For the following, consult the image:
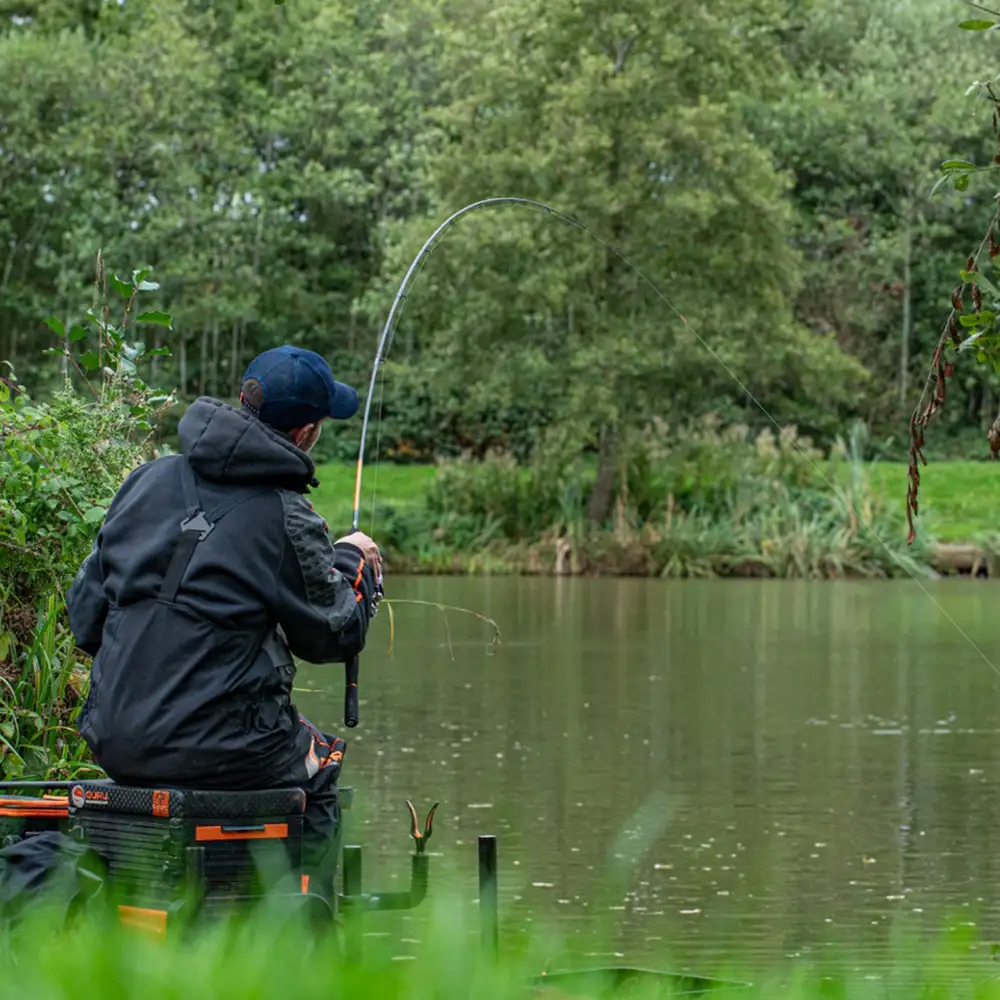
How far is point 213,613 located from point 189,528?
0.17 meters

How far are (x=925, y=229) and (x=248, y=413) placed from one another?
3595cm

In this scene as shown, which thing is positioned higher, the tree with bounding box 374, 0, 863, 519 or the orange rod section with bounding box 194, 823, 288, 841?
the tree with bounding box 374, 0, 863, 519

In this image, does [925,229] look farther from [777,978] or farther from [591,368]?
[777,978]

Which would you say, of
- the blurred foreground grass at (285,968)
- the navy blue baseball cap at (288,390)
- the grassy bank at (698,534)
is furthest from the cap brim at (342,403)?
the grassy bank at (698,534)

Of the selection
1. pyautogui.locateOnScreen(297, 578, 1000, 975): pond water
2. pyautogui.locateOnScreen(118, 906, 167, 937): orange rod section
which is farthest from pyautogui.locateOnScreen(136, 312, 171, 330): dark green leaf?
pyautogui.locateOnScreen(118, 906, 167, 937): orange rod section

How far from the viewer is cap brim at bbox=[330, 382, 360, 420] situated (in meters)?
4.34

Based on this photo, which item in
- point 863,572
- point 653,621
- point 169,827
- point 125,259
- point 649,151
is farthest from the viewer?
point 125,259

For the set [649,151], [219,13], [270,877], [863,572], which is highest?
[219,13]

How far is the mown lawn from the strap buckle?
75.0 feet

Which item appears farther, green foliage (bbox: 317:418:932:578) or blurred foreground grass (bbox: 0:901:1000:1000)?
green foliage (bbox: 317:418:932:578)

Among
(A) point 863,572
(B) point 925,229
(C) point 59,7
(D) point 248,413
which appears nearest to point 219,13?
(C) point 59,7

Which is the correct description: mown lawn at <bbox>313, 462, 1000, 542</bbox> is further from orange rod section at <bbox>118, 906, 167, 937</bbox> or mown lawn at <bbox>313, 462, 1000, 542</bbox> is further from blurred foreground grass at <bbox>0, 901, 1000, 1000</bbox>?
blurred foreground grass at <bbox>0, 901, 1000, 1000</bbox>

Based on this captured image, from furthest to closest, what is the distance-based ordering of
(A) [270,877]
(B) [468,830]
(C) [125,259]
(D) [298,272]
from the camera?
(D) [298,272]
(C) [125,259]
(B) [468,830]
(A) [270,877]

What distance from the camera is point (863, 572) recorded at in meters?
27.4
